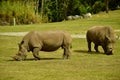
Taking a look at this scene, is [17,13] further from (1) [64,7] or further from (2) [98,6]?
(2) [98,6]

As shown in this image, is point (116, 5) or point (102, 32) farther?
point (116, 5)

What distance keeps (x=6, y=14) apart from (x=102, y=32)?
96.7 feet

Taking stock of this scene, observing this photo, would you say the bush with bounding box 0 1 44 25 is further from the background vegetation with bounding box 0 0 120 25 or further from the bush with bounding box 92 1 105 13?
the bush with bounding box 92 1 105 13

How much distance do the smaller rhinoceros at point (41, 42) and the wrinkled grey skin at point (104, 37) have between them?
395 cm

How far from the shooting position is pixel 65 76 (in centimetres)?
1332

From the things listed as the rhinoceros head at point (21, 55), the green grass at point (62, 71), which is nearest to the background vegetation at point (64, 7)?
the rhinoceros head at point (21, 55)

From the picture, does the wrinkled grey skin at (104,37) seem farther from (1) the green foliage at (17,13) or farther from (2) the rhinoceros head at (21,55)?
(1) the green foliage at (17,13)

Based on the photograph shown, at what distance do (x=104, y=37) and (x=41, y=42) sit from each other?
5404 mm

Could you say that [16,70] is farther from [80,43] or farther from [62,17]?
[62,17]

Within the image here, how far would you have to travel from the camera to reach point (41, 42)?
61.1 feet

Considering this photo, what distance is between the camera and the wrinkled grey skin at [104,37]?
2230 centimetres

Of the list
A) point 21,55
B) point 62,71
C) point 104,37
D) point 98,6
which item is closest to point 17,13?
point 98,6

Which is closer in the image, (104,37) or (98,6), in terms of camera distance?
(104,37)

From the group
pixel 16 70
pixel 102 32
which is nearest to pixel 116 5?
pixel 102 32
